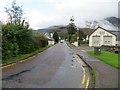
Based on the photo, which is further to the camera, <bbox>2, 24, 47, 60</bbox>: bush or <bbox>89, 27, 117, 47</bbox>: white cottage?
<bbox>89, 27, 117, 47</bbox>: white cottage

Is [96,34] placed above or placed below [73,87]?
above

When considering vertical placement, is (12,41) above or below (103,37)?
below

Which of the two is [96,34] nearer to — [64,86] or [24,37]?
[24,37]

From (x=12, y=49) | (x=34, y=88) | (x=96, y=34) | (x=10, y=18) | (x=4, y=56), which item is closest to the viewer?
(x=34, y=88)

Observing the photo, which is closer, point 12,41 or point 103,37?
point 12,41

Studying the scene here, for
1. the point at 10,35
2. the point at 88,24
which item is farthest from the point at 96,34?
the point at 10,35

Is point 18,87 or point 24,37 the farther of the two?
point 24,37

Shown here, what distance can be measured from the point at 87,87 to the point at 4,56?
8300 millimetres

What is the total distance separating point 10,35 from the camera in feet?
45.0

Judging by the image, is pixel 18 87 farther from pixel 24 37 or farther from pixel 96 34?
pixel 96 34

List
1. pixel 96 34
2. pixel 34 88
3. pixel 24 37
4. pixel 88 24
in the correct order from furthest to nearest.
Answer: pixel 88 24 < pixel 96 34 < pixel 24 37 < pixel 34 88

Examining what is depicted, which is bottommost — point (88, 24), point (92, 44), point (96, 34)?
point (92, 44)

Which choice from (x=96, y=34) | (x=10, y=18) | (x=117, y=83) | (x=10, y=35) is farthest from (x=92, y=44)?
(x=117, y=83)

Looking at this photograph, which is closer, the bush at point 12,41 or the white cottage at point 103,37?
the bush at point 12,41
